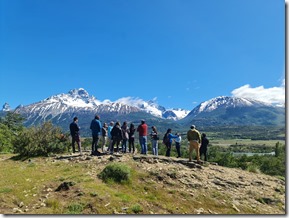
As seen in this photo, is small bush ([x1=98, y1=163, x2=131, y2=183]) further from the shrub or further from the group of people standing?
the shrub

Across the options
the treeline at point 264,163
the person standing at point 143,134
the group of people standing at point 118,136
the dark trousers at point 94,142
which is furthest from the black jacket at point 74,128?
the treeline at point 264,163

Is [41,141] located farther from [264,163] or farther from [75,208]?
[264,163]

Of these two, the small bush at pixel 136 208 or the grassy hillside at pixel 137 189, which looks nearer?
the small bush at pixel 136 208

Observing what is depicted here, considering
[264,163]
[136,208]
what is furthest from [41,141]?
[264,163]

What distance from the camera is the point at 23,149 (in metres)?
25.7

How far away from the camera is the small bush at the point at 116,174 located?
17156 millimetres

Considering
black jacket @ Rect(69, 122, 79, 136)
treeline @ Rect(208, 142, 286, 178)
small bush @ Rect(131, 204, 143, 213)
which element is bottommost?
treeline @ Rect(208, 142, 286, 178)

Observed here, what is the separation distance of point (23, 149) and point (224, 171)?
1690 centimetres

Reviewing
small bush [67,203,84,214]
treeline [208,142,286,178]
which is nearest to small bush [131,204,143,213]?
small bush [67,203,84,214]

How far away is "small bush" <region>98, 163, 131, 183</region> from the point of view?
17.2 metres

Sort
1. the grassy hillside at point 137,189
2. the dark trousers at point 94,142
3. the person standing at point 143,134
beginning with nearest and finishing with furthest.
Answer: the grassy hillside at point 137,189 < the dark trousers at point 94,142 < the person standing at point 143,134

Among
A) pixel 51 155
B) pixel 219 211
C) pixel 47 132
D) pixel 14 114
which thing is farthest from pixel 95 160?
pixel 14 114

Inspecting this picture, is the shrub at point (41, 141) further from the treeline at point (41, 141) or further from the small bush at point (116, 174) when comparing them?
the small bush at point (116, 174)

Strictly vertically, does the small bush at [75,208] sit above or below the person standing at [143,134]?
below
